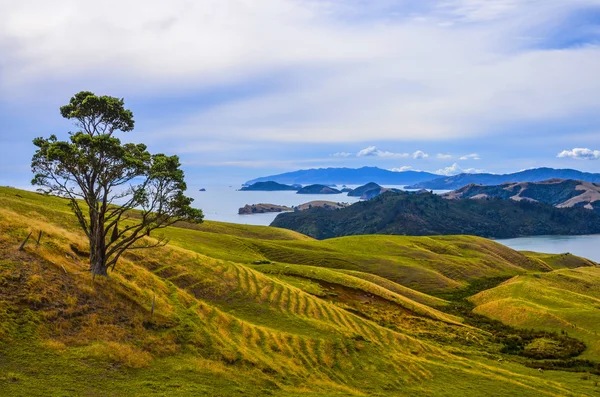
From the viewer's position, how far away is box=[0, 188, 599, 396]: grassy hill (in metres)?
23.9

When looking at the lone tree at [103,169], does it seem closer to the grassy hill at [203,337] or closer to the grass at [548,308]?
the grassy hill at [203,337]

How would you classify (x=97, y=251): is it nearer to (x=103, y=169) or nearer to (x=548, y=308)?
(x=103, y=169)

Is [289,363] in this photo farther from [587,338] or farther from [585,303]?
[585,303]

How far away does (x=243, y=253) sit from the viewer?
9569cm

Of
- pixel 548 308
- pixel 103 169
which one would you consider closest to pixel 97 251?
pixel 103 169

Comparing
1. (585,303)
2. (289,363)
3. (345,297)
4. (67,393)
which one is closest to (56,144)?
(67,393)

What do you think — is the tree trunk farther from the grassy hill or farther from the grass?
the grass

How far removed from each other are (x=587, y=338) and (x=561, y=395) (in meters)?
26.1

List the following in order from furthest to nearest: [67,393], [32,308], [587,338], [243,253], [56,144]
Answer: [243,253] < [587,338] < [56,144] < [32,308] < [67,393]

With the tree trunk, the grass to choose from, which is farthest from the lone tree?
the grass

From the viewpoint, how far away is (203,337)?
31.2 m

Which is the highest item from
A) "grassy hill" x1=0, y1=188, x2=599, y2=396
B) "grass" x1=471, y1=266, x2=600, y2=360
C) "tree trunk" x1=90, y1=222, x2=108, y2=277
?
"tree trunk" x1=90, y1=222, x2=108, y2=277

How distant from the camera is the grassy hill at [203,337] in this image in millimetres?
23906

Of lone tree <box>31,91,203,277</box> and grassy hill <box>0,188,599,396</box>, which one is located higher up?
lone tree <box>31,91,203,277</box>
